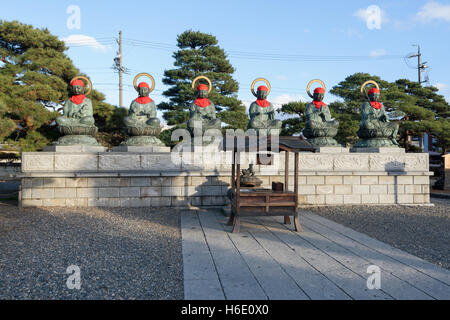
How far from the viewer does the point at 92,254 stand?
3.88 m

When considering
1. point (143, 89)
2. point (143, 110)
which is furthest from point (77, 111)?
point (143, 89)

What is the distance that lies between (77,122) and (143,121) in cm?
164

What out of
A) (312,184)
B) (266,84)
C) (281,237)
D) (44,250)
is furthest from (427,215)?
(44,250)

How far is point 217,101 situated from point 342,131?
6.70m

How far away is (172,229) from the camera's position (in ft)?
17.2

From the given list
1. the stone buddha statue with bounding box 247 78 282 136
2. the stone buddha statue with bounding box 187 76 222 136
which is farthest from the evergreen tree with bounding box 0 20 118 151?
the stone buddha statue with bounding box 247 78 282 136

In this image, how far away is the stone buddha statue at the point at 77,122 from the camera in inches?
294

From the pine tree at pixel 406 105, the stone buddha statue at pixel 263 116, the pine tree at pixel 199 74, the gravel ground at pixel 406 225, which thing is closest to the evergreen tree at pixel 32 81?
the pine tree at pixel 199 74

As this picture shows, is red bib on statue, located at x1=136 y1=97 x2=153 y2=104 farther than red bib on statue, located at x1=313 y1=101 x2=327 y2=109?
No

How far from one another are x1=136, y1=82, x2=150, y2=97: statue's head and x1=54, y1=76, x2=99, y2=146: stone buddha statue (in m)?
1.38

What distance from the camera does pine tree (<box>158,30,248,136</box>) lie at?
51.7 ft

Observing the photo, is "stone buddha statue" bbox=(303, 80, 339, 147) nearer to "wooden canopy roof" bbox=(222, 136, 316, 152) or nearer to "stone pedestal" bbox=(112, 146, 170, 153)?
"wooden canopy roof" bbox=(222, 136, 316, 152)

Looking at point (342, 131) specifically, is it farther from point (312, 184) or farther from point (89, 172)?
point (89, 172)

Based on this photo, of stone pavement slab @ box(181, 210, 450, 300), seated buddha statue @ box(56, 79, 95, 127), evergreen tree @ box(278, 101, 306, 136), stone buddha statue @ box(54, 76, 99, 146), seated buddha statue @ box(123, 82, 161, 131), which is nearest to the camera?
stone pavement slab @ box(181, 210, 450, 300)
